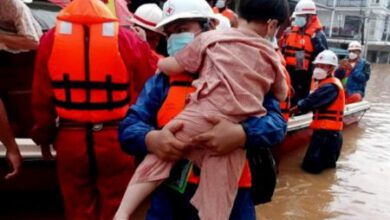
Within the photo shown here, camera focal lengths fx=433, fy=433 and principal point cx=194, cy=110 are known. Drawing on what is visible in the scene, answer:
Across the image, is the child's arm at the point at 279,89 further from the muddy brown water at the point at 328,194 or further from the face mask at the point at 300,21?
the face mask at the point at 300,21

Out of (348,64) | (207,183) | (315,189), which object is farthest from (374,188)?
(348,64)

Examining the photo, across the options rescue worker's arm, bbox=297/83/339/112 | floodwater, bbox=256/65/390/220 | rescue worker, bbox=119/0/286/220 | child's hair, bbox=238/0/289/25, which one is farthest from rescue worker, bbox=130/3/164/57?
rescue worker's arm, bbox=297/83/339/112

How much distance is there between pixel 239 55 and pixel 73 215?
153 cm

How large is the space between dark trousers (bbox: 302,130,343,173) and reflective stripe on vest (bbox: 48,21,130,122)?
157 inches

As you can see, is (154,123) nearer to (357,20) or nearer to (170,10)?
(170,10)

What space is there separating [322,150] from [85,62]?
4209 millimetres

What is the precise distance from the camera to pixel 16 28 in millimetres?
2904

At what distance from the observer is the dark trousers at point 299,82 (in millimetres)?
6453

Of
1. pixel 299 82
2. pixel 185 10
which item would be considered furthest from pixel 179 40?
pixel 299 82

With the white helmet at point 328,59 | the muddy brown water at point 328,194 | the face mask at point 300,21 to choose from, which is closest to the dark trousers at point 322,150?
the muddy brown water at point 328,194

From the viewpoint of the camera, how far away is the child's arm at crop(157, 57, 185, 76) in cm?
165

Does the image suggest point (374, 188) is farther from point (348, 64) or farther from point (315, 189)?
point (348, 64)

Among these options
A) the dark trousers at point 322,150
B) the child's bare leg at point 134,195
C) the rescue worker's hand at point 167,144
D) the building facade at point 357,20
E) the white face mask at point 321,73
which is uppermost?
the rescue worker's hand at point 167,144

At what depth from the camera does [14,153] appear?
2.31 metres
